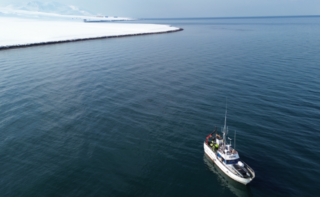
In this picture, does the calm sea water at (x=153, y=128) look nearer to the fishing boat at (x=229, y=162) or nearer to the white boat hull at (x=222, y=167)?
the white boat hull at (x=222, y=167)

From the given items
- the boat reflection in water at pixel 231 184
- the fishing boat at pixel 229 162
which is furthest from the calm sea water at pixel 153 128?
the fishing boat at pixel 229 162

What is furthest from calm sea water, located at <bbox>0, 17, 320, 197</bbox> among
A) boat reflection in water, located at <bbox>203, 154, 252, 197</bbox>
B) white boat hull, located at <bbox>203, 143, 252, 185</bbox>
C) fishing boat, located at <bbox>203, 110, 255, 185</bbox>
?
fishing boat, located at <bbox>203, 110, 255, 185</bbox>

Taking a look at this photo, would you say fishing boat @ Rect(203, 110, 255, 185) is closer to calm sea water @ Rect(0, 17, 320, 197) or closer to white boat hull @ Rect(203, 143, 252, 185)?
white boat hull @ Rect(203, 143, 252, 185)

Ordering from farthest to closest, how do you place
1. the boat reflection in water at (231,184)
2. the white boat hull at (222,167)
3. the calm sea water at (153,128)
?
the calm sea water at (153,128)
the white boat hull at (222,167)
the boat reflection in water at (231,184)

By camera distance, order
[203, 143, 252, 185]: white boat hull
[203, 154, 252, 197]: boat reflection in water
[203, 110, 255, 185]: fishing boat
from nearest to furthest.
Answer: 1. [203, 154, 252, 197]: boat reflection in water
2. [203, 143, 252, 185]: white boat hull
3. [203, 110, 255, 185]: fishing boat

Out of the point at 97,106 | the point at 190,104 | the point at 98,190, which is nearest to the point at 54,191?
the point at 98,190

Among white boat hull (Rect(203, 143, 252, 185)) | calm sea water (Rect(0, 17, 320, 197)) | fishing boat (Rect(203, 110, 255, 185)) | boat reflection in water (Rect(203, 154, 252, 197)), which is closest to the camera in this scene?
boat reflection in water (Rect(203, 154, 252, 197))

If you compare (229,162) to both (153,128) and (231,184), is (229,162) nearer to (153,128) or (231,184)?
(231,184)
